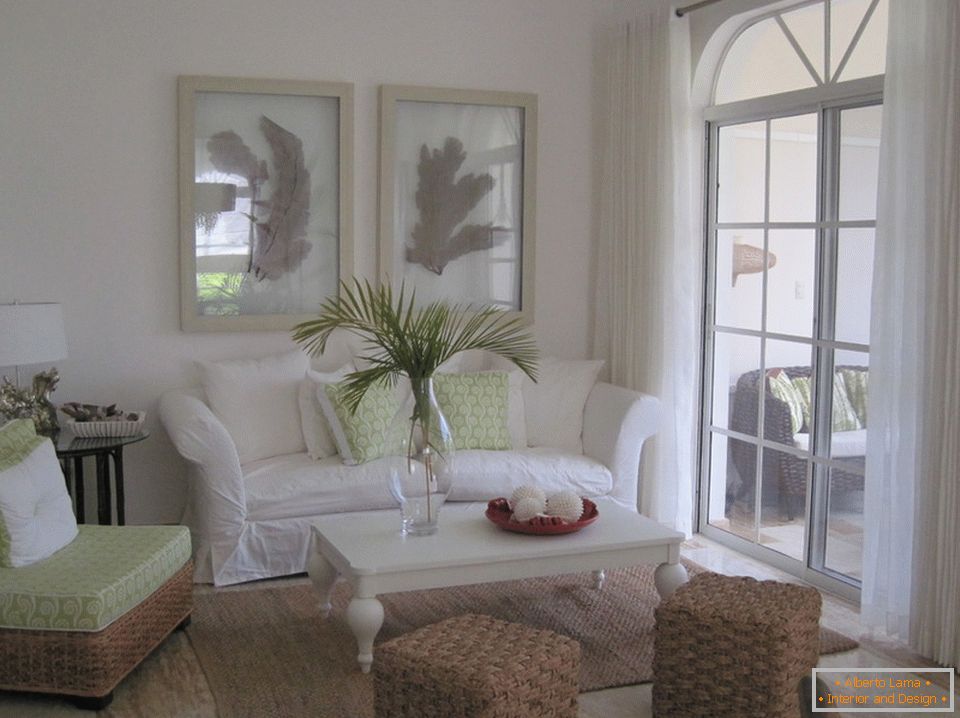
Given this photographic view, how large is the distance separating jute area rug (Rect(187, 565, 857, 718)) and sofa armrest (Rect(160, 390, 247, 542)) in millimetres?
291

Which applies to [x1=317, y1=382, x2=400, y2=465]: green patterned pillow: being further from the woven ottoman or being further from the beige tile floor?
the woven ottoman

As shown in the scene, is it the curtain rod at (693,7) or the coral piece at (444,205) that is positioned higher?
the curtain rod at (693,7)

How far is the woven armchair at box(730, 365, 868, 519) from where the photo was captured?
14.9 feet

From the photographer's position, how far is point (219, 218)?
5.09 meters

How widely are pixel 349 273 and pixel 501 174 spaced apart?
91 centimetres

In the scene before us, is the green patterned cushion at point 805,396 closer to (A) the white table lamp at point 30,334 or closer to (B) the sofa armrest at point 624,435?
(B) the sofa armrest at point 624,435

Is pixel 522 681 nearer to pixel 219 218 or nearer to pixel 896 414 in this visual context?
pixel 896 414

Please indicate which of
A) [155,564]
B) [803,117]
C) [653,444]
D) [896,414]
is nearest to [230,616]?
[155,564]

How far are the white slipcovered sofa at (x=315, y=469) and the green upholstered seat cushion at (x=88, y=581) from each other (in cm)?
62

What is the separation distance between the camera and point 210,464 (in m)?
4.38

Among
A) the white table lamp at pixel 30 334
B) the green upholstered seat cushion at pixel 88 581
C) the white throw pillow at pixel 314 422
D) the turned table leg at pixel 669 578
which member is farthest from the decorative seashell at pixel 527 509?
the white table lamp at pixel 30 334

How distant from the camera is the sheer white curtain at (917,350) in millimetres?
3664

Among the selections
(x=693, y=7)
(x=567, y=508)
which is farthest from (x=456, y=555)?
(x=693, y=7)

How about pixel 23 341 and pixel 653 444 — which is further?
pixel 653 444
